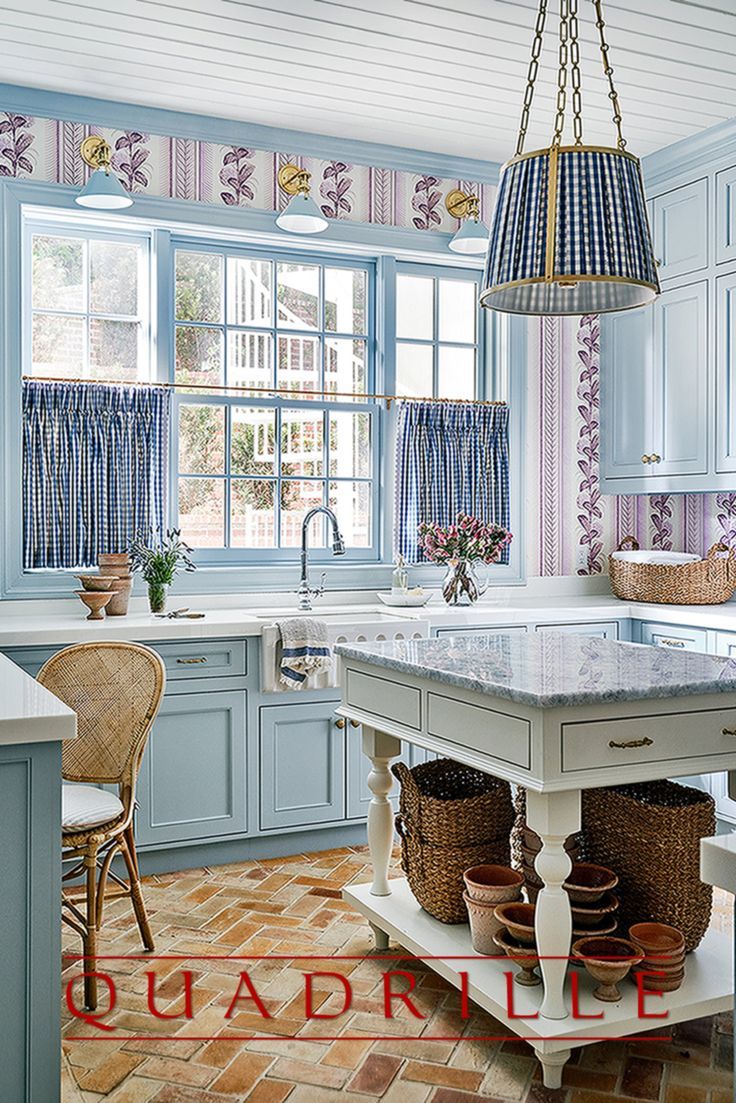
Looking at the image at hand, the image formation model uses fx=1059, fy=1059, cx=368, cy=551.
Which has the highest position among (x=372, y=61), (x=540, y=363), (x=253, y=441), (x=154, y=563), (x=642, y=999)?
(x=372, y=61)

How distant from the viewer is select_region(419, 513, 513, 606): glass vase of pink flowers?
470 cm

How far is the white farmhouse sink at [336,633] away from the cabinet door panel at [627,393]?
5.01ft

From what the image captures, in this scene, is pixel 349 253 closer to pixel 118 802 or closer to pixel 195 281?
pixel 195 281

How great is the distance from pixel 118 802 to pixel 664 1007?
60.0 inches

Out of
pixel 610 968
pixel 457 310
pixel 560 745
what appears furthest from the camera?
pixel 457 310

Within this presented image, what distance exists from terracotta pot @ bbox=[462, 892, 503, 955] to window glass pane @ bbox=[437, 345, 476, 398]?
293 cm

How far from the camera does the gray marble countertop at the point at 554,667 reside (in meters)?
2.40

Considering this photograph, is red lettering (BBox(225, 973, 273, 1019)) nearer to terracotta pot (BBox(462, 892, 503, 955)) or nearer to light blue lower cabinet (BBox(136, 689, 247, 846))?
→ terracotta pot (BBox(462, 892, 503, 955))

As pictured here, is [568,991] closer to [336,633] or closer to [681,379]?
[336,633]

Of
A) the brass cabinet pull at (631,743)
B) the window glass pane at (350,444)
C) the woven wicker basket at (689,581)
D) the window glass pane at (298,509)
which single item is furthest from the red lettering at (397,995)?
the window glass pane at (350,444)

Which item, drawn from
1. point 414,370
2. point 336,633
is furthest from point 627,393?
point 336,633

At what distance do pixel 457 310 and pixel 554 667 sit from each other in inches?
115

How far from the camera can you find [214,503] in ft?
15.5

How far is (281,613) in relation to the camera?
4367 millimetres
